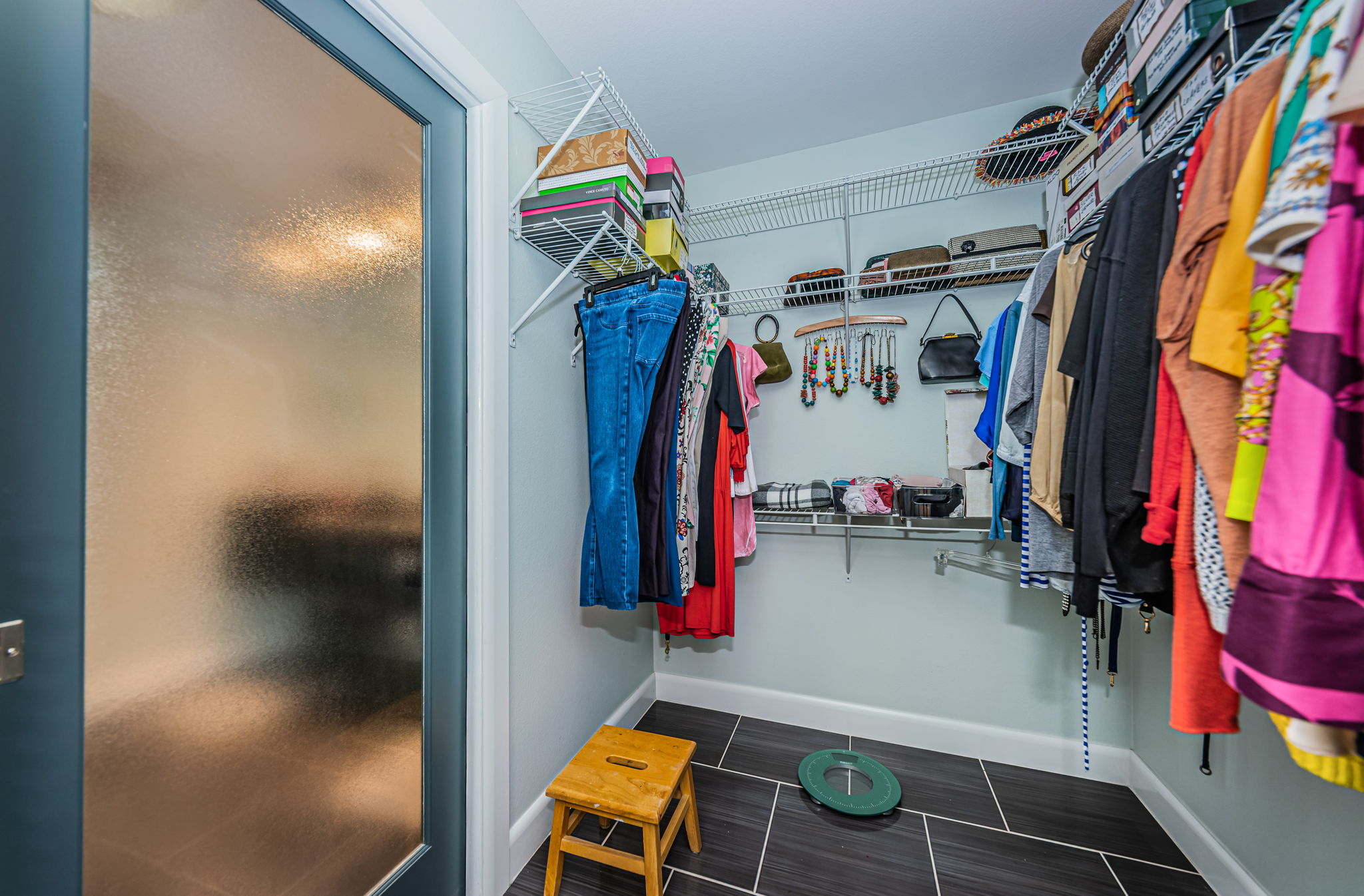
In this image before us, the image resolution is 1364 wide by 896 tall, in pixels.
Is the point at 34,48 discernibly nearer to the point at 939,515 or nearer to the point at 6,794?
the point at 6,794

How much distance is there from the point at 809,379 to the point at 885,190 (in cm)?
84

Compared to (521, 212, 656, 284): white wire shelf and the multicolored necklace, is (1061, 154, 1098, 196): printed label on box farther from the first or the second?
(521, 212, 656, 284): white wire shelf

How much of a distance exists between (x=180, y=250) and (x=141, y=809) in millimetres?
851

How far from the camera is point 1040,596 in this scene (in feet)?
6.08

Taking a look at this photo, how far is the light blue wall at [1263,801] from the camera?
3.30 ft

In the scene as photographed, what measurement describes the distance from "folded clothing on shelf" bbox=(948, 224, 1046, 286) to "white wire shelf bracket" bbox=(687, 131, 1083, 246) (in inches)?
10.0

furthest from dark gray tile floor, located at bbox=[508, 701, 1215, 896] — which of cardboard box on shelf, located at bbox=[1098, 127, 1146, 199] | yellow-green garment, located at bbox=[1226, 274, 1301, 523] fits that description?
cardboard box on shelf, located at bbox=[1098, 127, 1146, 199]

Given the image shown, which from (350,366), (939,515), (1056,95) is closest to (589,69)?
(350,366)

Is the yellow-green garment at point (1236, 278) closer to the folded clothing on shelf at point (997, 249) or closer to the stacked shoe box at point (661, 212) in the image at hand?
the folded clothing on shelf at point (997, 249)

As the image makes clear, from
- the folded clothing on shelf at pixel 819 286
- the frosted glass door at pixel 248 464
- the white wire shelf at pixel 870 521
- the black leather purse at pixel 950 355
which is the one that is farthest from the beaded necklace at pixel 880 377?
the frosted glass door at pixel 248 464

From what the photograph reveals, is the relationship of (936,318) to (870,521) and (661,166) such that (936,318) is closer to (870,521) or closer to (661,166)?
(870,521)

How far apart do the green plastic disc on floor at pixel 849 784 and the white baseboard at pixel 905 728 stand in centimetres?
17

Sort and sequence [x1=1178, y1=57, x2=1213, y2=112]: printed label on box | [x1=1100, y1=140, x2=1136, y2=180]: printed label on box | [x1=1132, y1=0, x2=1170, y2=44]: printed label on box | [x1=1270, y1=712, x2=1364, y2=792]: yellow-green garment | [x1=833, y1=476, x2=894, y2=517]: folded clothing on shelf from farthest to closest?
[x1=833, y1=476, x2=894, y2=517]: folded clothing on shelf → [x1=1100, y1=140, x2=1136, y2=180]: printed label on box → [x1=1132, y1=0, x2=1170, y2=44]: printed label on box → [x1=1178, y1=57, x2=1213, y2=112]: printed label on box → [x1=1270, y1=712, x2=1364, y2=792]: yellow-green garment

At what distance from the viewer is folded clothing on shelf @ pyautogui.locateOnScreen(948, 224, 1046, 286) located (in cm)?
167
